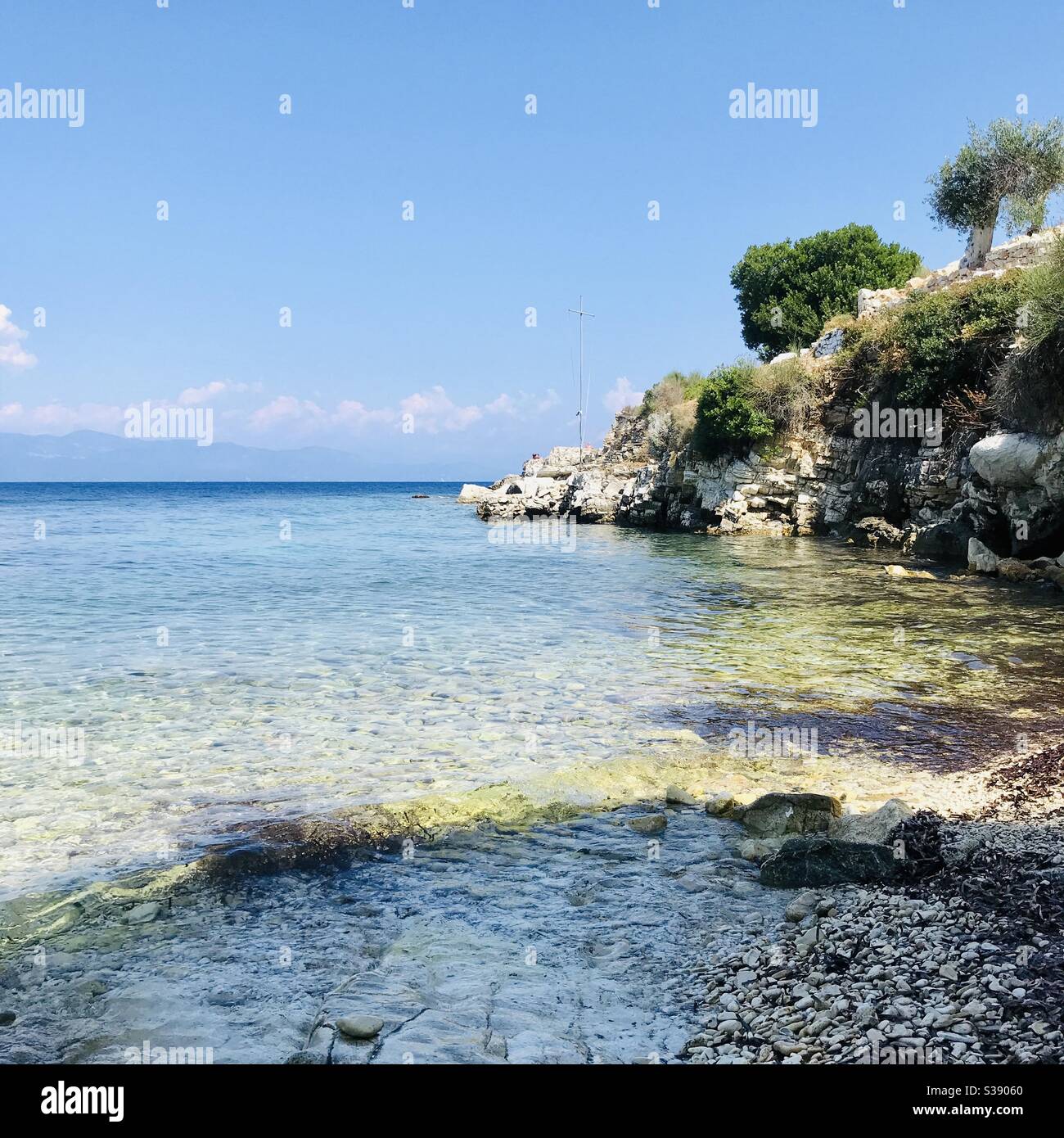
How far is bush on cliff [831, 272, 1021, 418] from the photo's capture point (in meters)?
29.2

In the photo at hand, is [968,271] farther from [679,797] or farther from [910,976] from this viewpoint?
[910,976]

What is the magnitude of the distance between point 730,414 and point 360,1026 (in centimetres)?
4182

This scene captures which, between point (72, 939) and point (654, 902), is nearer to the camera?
point (72, 939)

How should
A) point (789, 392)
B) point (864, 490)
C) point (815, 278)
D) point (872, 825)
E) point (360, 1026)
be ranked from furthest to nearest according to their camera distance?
point (815, 278)
point (789, 392)
point (864, 490)
point (872, 825)
point (360, 1026)

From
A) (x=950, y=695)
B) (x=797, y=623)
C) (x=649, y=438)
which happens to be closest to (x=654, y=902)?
(x=950, y=695)

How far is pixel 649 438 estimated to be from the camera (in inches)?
2373

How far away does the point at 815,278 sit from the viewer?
5850cm

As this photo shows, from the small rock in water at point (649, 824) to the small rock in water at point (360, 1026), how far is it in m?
3.44

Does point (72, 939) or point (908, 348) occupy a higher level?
point (908, 348)

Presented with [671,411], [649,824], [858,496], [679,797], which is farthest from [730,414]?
[649,824]

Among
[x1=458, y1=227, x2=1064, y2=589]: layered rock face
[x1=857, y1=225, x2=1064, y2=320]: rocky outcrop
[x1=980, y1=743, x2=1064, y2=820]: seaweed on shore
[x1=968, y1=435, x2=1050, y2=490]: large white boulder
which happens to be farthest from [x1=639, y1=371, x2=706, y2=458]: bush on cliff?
[x1=980, y1=743, x2=1064, y2=820]: seaweed on shore

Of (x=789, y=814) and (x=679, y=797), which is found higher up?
(x=789, y=814)

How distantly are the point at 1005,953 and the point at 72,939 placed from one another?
6.05 meters
